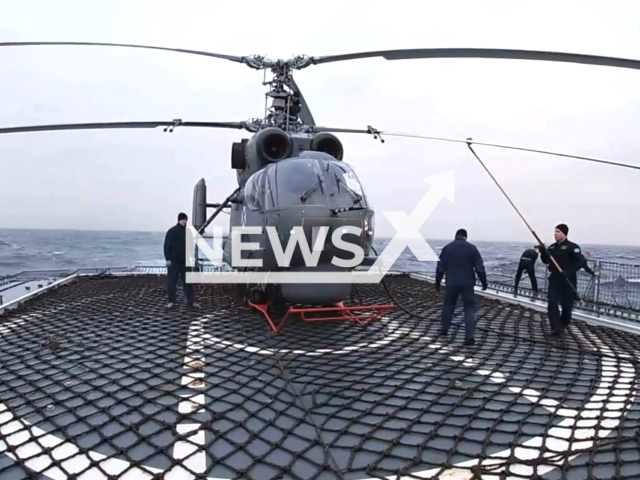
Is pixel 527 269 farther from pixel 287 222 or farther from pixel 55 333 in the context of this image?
pixel 55 333

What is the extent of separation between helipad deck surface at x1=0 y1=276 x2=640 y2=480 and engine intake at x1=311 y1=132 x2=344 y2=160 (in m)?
3.18

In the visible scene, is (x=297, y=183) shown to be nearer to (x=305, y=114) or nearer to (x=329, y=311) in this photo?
(x=329, y=311)

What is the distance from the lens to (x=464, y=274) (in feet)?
18.2

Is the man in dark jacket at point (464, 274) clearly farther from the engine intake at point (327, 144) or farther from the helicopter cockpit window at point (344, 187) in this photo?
the engine intake at point (327, 144)

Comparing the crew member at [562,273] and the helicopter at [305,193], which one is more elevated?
the helicopter at [305,193]

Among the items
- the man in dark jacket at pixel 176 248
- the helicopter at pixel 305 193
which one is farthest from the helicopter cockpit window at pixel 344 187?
the man in dark jacket at pixel 176 248

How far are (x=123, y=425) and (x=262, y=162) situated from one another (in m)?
5.07

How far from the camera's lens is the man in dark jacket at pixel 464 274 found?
5.43 m

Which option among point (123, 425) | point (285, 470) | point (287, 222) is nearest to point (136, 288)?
point (287, 222)

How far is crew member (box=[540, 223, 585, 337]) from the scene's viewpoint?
225 inches

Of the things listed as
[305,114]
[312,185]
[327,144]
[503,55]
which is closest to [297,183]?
[312,185]

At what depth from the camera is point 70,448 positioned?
9.75 feet

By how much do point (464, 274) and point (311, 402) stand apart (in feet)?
9.12

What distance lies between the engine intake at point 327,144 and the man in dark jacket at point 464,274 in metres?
3.04
